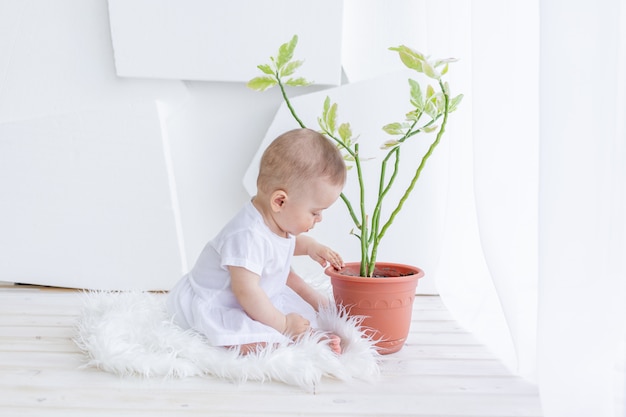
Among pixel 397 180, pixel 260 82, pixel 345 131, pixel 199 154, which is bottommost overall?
pixel 397 180

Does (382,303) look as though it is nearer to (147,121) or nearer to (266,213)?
(266,213)

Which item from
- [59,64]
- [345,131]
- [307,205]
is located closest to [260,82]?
[345,131]

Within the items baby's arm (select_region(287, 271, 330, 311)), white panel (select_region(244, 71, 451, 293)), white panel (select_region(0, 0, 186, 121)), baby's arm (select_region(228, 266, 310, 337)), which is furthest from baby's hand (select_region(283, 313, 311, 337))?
white panel (select_region(0, 0, 186, 121))

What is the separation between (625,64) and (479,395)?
0.64 meters

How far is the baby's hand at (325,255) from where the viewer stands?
158cm

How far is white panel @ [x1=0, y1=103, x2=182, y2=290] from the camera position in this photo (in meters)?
2.17

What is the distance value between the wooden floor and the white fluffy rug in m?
0.02

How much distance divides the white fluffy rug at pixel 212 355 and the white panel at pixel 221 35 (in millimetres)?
974

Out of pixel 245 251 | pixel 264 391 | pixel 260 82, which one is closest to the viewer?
pixel 264 391

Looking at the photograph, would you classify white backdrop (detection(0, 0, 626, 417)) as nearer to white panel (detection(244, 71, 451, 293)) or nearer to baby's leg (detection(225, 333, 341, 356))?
white panel (detection(244, 71, 451, 293))

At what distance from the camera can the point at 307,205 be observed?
1.45m

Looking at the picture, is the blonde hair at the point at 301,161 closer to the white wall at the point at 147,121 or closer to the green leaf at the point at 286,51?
the green leaf at the point at 286,51

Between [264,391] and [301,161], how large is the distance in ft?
1.59

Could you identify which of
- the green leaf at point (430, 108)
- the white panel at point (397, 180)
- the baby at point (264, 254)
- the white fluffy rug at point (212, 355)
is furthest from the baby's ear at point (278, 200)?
A: the white panel at point (397, 180)
